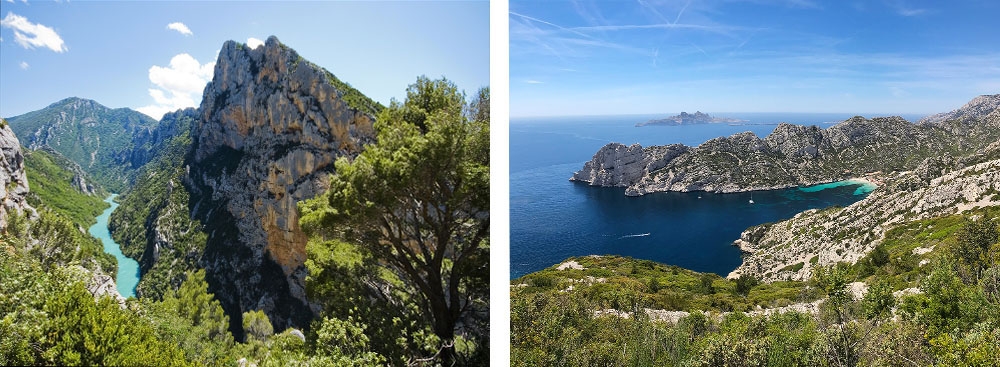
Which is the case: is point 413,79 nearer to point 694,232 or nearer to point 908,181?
point 694,232

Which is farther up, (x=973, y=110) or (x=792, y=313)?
(x=973, y=110)

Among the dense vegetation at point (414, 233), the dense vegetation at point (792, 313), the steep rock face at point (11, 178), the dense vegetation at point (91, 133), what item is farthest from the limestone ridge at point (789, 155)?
the steep rock face at point (11, 178)

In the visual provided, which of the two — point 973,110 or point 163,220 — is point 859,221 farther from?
point 163,220

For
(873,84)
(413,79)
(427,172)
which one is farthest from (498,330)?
(873,84)

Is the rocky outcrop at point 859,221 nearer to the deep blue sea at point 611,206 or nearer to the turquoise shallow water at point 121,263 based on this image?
the deep blue sea at point 611,206

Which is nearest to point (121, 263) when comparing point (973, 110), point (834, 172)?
point (834, 172)

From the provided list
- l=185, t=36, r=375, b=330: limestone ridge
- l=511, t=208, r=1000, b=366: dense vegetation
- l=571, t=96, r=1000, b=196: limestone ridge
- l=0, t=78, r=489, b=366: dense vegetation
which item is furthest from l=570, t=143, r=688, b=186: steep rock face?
l=185, t=36, r=375, b=330: limestone ridge
